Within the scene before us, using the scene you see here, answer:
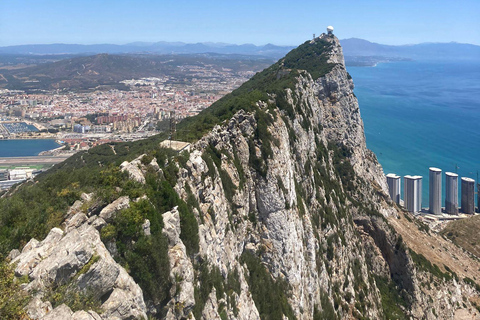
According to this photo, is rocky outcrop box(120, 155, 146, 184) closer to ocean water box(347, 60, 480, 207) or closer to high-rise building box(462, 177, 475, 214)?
high-rise building box(462, 177, 475, 214)

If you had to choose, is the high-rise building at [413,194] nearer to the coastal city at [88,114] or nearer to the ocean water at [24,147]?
the coastal city at [88,114]

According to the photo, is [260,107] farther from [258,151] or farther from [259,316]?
[259,316]

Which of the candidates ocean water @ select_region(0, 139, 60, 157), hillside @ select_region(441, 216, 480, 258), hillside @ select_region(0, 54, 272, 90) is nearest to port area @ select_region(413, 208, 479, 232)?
A: hillside @ select_region(441, 216, 480, 258)

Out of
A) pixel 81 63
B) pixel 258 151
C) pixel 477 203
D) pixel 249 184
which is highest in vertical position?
pixel 81 63

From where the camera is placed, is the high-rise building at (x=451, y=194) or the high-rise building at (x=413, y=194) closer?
the high-rise building at (x=451, y=194)

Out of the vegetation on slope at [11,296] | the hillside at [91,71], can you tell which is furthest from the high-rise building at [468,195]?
the hillside at [91,71]

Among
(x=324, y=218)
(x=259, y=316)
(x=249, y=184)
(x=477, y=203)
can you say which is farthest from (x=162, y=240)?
(x=477, y=203)
